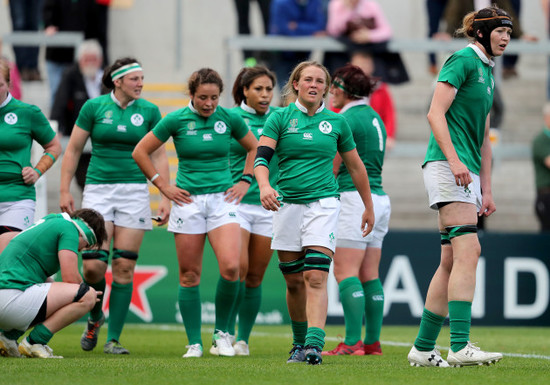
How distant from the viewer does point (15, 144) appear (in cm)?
823

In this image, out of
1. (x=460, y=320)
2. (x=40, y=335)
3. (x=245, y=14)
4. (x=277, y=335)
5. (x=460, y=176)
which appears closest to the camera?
(x=460, y=176)

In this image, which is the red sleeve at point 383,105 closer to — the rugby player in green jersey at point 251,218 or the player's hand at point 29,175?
the rugby player in green jersey at point 251,218

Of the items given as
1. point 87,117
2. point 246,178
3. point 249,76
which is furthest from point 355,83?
point 87,117

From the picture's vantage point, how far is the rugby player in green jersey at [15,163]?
816cm

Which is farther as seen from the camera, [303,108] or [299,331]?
[299,331]

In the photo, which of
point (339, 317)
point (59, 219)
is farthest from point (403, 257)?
point (59, 219)

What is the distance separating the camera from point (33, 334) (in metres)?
7.45

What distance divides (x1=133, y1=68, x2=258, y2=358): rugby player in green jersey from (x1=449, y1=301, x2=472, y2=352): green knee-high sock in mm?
2091

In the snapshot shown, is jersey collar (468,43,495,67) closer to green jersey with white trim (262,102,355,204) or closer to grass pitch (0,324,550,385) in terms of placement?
green jersey with white trim (262,102,355,204)

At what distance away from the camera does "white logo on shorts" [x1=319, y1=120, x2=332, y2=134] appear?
23.4 ft

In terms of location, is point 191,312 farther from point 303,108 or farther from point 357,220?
point 303,108

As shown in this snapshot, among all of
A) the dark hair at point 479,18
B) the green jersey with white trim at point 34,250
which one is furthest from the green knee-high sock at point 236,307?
the dark hair at point 479,18

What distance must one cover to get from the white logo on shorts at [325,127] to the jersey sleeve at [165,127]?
1.39m

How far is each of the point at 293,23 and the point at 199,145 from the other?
20.4ft
